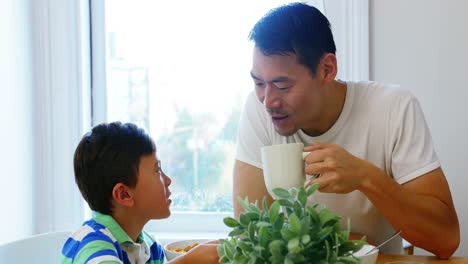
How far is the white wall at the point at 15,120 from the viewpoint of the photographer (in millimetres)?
1913

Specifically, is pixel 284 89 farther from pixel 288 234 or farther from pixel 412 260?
pixel 288 234

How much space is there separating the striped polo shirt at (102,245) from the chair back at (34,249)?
0.25m

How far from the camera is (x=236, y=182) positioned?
1.47m

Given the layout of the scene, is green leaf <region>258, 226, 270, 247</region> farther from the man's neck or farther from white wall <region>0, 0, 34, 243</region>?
white wall <region>0, 0, 34, 243</region>

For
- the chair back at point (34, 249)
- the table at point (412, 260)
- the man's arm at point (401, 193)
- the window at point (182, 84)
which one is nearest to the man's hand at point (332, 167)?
the man's arm at point (401, 193)

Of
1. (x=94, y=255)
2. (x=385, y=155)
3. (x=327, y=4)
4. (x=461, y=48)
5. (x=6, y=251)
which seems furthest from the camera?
(x=327, y=4)

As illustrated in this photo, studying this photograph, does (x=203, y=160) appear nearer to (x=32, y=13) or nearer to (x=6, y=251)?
(x=32, y=13)

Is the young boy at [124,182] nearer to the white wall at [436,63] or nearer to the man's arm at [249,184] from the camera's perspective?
the man's arm at [249,184]

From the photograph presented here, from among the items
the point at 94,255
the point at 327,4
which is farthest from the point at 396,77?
the point at 94,255

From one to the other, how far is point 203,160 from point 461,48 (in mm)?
1061

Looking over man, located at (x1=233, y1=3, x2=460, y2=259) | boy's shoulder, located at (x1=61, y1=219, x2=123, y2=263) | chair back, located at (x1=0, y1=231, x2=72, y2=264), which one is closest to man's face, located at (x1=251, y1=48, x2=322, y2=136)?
man, located at (x1=233, y1=3, x2=460, y2=259)

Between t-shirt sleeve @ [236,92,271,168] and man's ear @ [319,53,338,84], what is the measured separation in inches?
7.6

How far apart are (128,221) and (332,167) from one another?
0.47 metres

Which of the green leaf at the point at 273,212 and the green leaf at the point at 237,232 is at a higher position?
the green leaf at the point at 273,212
